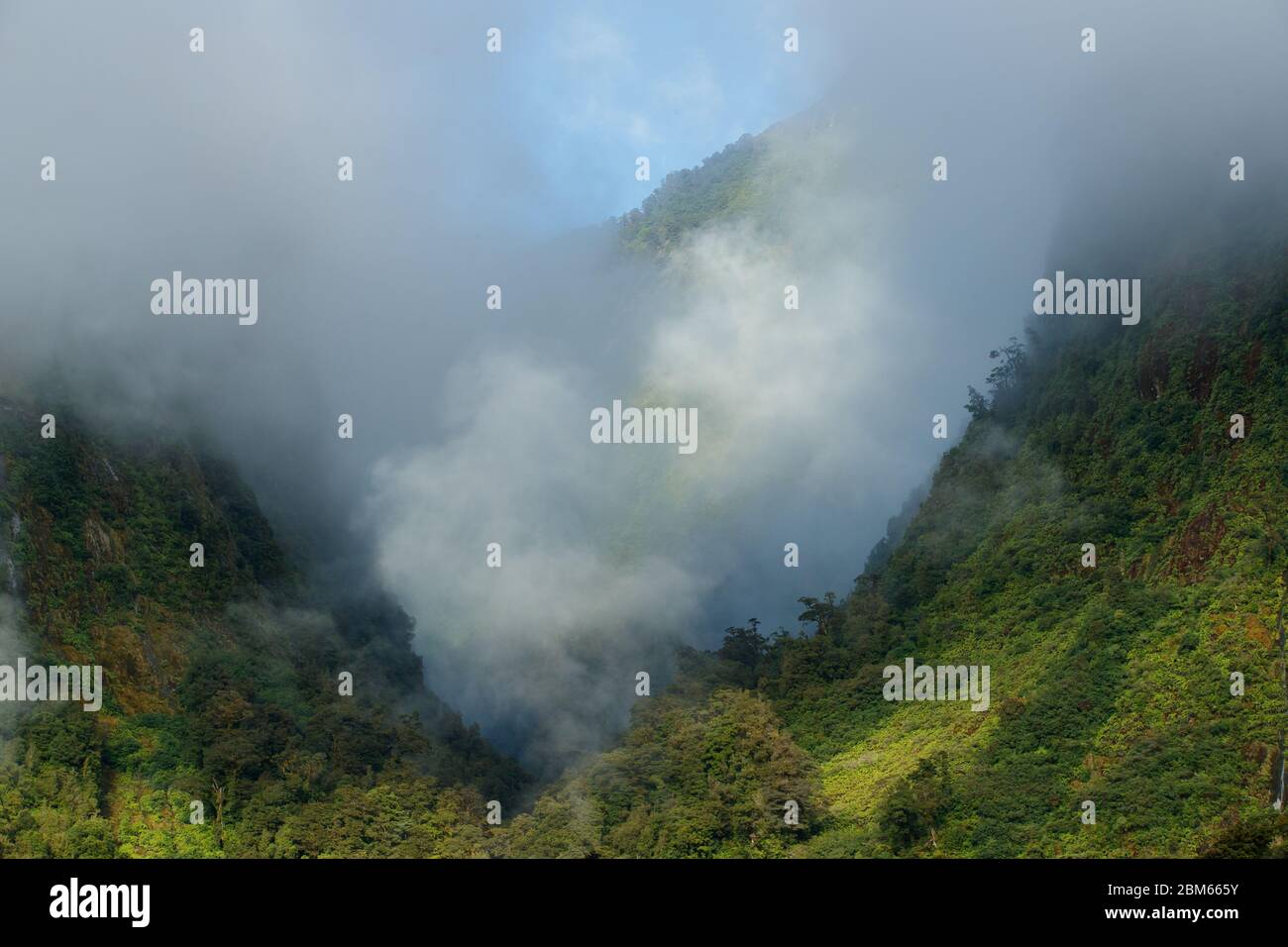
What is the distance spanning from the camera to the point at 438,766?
55781 millimetres

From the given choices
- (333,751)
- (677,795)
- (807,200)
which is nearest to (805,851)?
(677,795)

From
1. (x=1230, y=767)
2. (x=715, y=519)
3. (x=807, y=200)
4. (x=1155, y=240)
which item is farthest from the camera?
(x=807, y=200)

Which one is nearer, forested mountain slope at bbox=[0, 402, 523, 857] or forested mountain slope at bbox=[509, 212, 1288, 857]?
forested mountain slope at bbox=[509, 212, 1288, 857]

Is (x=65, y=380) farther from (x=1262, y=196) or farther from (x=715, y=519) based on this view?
(x=1262, y=196)

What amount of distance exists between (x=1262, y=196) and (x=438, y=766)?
39.3 m

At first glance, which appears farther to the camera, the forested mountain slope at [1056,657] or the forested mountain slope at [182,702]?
the forested mountain slope at [182,702]

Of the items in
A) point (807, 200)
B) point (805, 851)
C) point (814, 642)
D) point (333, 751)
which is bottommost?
point (805, 851)

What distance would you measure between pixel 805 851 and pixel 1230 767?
45.1ft

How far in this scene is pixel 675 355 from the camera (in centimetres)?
8269

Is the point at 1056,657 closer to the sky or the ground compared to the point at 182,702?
closer to the sky

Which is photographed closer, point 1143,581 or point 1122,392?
point 1143,581

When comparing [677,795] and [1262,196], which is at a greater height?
[1262,196]

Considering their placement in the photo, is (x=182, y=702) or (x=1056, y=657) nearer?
(x=1056, y=657)

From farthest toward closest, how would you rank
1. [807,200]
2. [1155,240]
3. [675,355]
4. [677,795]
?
[807,200] < [675,355] < [1155,240] < [677,795]
